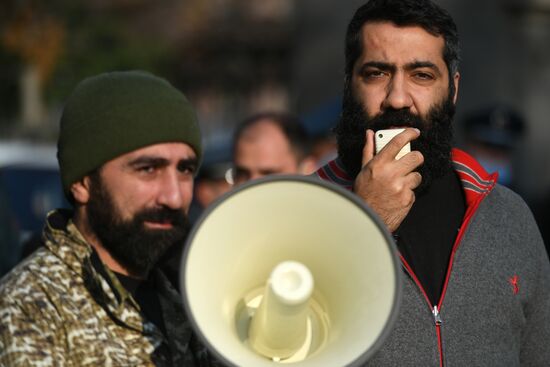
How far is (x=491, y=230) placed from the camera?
2.57 metres

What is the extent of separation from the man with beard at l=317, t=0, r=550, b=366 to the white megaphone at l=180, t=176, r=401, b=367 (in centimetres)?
17

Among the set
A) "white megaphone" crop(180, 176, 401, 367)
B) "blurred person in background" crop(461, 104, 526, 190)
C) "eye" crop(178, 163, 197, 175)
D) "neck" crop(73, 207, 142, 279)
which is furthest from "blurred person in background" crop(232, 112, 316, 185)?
"white megaphone" crop(180, 176, 401, 367)

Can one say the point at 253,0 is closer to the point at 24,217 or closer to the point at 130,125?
the point at 24,217

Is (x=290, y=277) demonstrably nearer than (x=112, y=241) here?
Yes

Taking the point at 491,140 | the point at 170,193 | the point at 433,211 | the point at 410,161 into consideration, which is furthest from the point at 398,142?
the point at 491,140

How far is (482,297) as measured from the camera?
7.98 feet

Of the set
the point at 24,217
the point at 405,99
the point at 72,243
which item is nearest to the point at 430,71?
the point at 405,99

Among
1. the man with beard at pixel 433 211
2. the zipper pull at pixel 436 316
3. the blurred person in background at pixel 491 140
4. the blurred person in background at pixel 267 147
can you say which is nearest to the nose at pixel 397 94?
the man with beard at pixel 433 211

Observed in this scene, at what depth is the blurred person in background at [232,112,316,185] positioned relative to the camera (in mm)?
4637

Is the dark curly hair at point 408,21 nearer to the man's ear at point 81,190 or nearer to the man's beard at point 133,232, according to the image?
the man's beard at point 133,232

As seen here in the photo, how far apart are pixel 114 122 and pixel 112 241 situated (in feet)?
1.19

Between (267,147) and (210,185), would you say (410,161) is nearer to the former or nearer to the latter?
(267,147)

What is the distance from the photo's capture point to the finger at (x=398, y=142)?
228 cm

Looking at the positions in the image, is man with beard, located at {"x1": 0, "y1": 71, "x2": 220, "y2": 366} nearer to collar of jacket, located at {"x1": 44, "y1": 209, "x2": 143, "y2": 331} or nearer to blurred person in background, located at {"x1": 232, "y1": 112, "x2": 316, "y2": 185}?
collar of jacket, located at {"x1": 44, "y1": 209, "x2": 143, "y2": 331}
